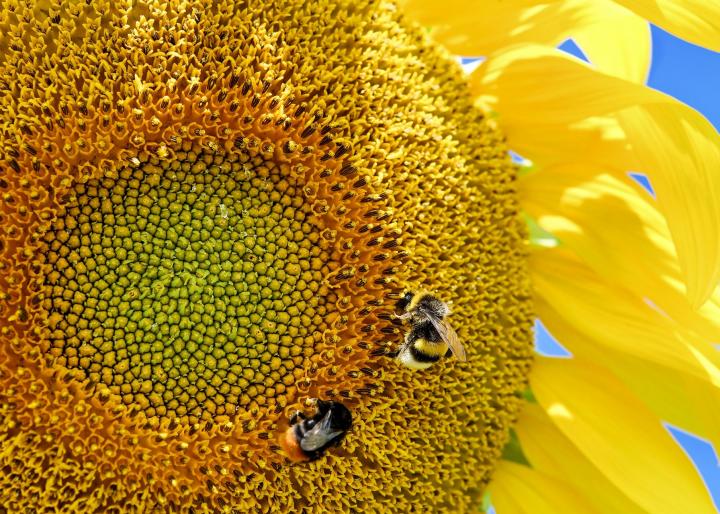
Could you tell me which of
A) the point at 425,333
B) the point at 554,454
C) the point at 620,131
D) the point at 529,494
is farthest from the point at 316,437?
the point at 620,131

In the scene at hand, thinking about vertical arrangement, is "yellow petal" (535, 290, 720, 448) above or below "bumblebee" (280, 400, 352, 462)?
above

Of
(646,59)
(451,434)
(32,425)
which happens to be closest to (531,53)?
(646,59)

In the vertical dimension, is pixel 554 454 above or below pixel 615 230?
below

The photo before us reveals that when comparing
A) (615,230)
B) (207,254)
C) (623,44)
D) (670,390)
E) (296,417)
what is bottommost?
(296,417)

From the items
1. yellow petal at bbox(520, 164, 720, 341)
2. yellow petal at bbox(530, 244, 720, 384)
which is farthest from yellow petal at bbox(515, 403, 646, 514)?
yellow petal at bbox(520, 164, 720, 341)

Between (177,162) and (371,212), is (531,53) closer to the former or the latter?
(371,212)

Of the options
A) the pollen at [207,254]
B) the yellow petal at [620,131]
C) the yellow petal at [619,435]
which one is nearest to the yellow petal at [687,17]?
the yellow petal at [620,131]

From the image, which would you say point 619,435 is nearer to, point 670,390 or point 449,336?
point 670,390

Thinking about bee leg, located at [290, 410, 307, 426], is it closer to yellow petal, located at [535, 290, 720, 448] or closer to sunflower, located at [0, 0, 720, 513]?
sunflower, located at [0, 0, 720, 513]
